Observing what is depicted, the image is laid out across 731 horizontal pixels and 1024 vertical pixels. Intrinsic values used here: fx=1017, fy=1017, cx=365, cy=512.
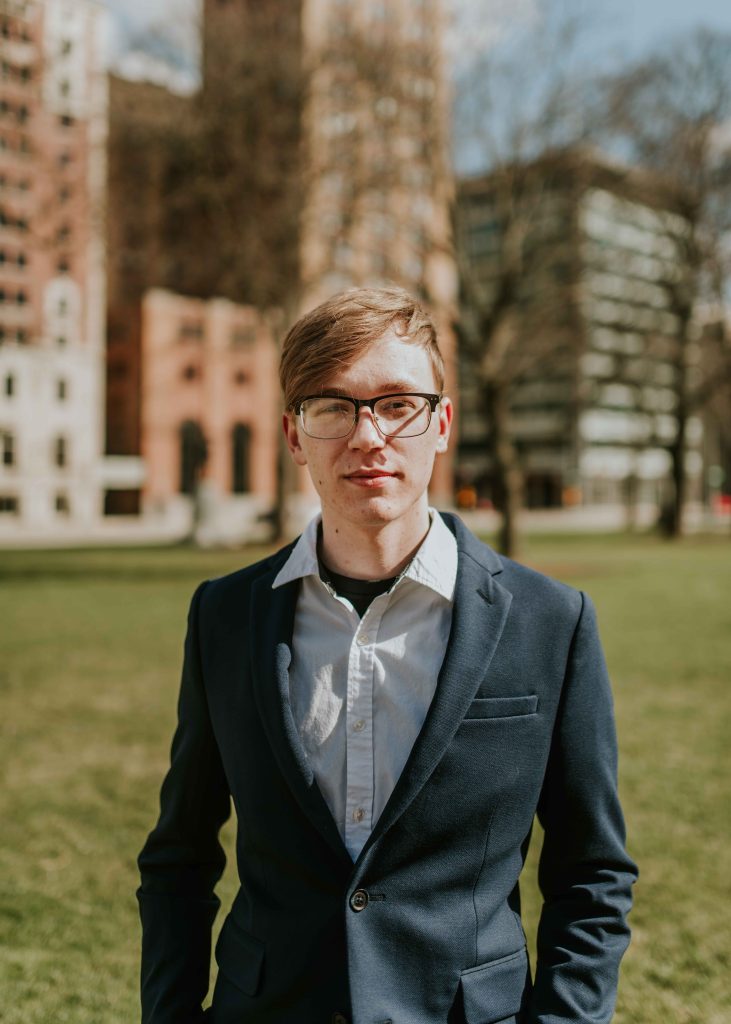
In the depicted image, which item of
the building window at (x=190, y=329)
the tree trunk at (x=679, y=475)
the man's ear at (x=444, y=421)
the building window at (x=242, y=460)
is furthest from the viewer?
the building window at (x=242, y=460)

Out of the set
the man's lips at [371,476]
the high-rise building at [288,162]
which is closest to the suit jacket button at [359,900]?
the man's lips at [371,476]

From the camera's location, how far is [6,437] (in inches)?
2032

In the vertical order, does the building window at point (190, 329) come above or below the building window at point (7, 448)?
above

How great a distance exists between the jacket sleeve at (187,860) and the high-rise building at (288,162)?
1916 cm

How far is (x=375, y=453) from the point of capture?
75.1 inches

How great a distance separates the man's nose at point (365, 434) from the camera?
6.20 ft

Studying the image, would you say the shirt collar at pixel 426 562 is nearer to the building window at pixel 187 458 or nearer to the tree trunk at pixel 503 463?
the tree trunk at pixel 503 463

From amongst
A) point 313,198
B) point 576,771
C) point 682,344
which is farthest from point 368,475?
point 682,344

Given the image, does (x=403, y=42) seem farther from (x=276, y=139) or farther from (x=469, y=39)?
(x=276, y=139)

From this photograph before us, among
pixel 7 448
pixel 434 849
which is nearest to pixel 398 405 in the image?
pixel 434 849

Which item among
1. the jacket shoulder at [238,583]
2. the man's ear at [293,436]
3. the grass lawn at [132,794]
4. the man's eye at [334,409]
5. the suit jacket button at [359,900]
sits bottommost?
the grass lawn at [132,794]

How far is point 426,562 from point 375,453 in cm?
23

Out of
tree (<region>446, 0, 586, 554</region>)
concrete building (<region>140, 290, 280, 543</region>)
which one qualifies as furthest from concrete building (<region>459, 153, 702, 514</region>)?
concrete building (<region>140, 290, 280, 543</region>)

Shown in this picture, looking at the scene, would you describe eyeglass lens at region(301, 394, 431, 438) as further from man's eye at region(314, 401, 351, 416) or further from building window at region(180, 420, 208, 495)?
building window at region(180, 420, 208, 495)
